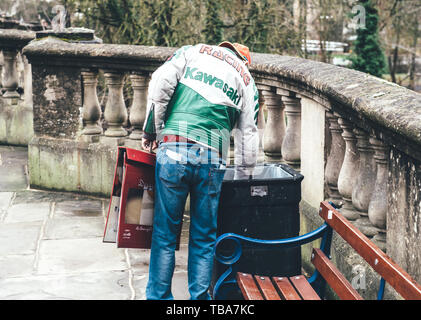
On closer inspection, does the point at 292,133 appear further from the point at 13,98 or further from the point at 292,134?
the point at 13,98

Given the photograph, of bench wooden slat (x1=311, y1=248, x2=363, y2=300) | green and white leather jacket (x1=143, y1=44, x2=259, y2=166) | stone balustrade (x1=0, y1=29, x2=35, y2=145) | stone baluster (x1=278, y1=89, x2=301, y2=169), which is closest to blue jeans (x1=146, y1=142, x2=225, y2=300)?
green and white leather jacket (x1=143, y1=44, x2=259, y2=166)

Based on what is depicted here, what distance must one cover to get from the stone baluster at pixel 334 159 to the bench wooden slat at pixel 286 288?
842 millimetres

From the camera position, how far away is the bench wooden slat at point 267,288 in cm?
366

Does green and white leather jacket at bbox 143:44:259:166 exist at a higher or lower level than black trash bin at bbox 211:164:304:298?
higher

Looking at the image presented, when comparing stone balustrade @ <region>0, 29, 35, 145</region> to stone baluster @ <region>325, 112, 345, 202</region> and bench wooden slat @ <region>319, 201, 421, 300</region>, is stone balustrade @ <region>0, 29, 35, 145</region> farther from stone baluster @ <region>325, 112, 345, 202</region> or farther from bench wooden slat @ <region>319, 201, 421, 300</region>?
bench wooden slat @ <region>319, 201, 421, 300</region>

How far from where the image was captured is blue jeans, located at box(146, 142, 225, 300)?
384 cm

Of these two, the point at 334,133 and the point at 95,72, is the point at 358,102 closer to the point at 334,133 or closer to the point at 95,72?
the point at 334,133

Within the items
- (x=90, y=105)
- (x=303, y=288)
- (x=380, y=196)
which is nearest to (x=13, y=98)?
(x=90, y=105)

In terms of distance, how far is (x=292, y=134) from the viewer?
5184mm

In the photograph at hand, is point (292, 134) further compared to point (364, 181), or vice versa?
point (292, 134)

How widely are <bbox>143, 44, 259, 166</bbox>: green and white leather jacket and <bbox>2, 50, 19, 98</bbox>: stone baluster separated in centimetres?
548

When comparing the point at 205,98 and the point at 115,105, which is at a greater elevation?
the point at 205,98

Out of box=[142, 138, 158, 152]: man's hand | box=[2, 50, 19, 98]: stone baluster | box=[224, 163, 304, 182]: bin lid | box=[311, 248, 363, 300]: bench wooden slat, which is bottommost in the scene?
box=[311, 248, 363, 300]: bench wooden slat

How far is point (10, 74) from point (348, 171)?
5941mm
